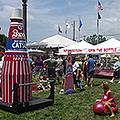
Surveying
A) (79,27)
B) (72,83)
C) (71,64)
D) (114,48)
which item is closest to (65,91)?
(72,83)

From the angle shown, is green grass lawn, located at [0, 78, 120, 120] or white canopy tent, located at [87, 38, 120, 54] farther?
white canopy tent, located at [87, 38, 120, 54]

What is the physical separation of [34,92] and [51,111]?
339 cm

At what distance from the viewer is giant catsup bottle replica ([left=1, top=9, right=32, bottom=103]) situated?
6.29 metres

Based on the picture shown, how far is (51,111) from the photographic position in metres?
6.45

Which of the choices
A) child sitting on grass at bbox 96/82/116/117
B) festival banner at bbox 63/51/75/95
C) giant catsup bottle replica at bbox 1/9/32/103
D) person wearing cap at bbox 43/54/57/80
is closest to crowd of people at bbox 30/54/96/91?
person wearing cap at bbox 43/54/57/80

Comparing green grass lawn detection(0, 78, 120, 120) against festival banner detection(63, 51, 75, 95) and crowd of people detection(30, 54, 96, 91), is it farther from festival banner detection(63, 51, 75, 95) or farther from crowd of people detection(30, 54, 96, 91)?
crowd of people detection(30, 54, 96, 91)

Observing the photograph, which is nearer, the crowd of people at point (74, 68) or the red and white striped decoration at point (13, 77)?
the red and white striped decoration at point (13, 77)

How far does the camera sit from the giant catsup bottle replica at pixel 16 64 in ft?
20.6

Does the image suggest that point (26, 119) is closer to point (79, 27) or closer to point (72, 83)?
point (72, 83)

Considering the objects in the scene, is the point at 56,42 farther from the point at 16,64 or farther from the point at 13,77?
the point at 13,77

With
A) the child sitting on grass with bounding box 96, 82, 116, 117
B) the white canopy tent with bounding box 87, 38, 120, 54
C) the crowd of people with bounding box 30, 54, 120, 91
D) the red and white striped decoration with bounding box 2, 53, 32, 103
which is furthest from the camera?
the white canopy tent with bounding box 87, 38, 120, 54

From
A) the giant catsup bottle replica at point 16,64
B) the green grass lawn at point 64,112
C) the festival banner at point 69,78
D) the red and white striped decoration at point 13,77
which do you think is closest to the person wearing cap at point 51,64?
the festival banner at point 69,78

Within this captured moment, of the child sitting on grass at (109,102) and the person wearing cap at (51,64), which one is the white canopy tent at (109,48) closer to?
the person wearing cap at (51,64)

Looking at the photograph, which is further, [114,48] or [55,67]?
[114,48]
